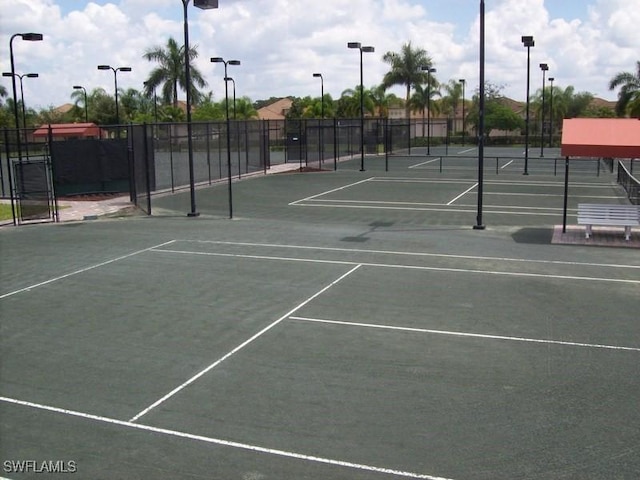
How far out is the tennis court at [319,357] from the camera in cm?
668

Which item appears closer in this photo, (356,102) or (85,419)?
(85,419)

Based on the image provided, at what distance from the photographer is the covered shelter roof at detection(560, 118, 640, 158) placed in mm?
18266

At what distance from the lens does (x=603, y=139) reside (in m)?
18.7

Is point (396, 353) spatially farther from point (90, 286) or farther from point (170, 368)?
point (90, 286)

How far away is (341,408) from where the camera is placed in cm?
775

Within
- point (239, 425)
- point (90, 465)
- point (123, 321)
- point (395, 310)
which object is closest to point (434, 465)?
point (239, 425)

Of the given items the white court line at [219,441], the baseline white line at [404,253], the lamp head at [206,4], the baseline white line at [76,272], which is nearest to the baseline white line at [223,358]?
the white court line at [219,441]

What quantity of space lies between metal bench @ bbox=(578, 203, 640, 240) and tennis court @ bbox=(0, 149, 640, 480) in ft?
4.52

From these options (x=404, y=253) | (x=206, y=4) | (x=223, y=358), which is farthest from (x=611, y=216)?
(x=223, y=358)

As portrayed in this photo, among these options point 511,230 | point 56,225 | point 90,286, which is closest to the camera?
point 90,286

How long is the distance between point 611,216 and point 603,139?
2.07 m

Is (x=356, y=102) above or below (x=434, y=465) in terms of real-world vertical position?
above

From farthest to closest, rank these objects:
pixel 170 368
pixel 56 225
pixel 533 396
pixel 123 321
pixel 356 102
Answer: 1. pixel 356 102
2. pixel 56 225
3. pixel 123 321
4. pixel 170 368
5. pixel 533 396

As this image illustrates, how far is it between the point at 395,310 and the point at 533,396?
13.1 feet
